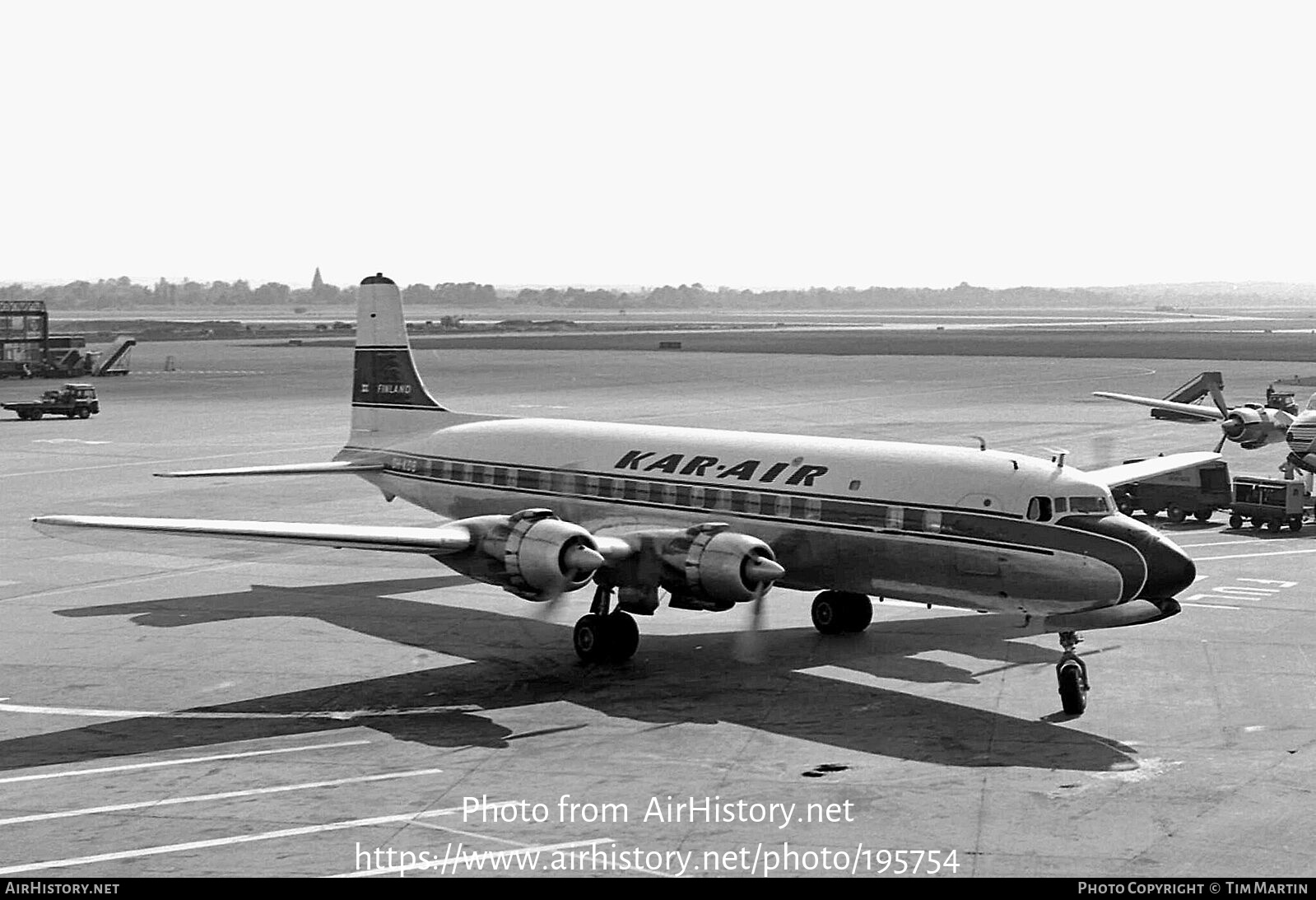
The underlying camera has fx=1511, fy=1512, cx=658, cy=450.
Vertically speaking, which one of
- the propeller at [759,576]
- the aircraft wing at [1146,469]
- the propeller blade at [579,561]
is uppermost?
the aircraft wing at [1146,469]

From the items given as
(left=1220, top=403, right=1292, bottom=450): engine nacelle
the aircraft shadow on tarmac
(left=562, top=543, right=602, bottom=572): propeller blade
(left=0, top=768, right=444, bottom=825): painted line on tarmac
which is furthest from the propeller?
(left=1220, top=403, right=1292, bottom=450): engine nacelle

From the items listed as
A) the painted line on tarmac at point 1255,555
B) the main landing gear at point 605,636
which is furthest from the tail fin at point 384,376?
the painted line on tarmac at point 1255,555

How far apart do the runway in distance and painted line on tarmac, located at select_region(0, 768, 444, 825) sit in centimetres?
500

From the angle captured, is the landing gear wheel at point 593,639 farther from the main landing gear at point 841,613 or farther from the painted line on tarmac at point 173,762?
the painted line on tarmac at point 173,762

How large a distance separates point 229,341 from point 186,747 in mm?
165588

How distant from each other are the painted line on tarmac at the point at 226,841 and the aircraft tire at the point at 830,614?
11483mm

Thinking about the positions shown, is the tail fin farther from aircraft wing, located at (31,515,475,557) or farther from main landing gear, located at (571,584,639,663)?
main landing gear, located at (571,584,639,663)

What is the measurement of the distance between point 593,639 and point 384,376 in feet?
42.3

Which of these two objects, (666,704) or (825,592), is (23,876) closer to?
(666,704)

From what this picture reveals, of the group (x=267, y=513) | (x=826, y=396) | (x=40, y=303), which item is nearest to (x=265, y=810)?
(x=267, y=513)

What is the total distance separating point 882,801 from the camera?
19.1 meters

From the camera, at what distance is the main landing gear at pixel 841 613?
29.3 m

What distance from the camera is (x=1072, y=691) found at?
23.3 metres

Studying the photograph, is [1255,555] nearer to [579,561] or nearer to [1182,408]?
[1182,408]
